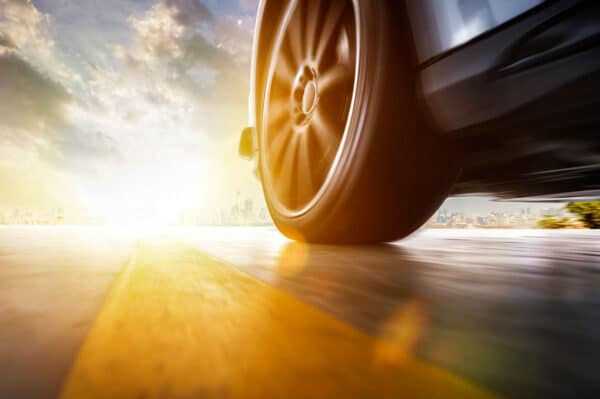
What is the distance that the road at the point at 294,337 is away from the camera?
0.30m

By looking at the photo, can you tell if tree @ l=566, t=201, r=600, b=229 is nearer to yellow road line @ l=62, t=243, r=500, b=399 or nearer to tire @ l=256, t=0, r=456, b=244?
tire @ l=256, t=0, r=456, b=244

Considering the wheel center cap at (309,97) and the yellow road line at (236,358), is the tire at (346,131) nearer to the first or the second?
the wheel center cap at (309,97)

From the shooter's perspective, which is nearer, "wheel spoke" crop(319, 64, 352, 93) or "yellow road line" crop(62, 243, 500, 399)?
"yellow road line" crop(62, 243, 500, 399)

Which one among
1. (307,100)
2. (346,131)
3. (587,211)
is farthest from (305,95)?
(587,211)

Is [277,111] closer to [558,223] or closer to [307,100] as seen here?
[307,100]

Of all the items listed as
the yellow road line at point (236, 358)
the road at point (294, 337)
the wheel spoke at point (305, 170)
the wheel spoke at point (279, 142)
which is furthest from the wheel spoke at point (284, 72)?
the yellow road line at point (236, 358)

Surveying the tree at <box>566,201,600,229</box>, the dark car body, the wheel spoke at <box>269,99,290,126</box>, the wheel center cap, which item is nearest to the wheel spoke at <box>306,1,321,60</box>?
the wheel center cap

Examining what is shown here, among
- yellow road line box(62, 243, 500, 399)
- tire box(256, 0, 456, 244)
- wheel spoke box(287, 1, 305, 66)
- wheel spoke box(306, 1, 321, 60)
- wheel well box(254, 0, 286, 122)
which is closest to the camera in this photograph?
yellow road line box(62, 243, 500, 399)

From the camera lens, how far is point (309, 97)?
1906 millimetres

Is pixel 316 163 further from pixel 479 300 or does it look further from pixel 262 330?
pixel 262 330

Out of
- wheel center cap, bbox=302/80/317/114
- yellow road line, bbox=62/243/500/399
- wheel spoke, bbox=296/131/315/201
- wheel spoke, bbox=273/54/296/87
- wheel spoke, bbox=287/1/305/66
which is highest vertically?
wheel spoke, bbox=287/1/305/66

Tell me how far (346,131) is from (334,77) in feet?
1.28

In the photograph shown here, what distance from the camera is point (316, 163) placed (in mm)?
1913

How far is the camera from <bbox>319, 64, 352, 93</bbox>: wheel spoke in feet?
5.65
